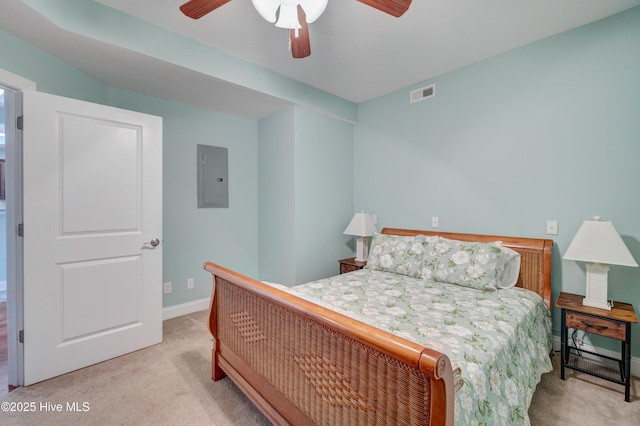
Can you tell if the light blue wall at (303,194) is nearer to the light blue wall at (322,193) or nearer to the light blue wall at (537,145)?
the light blue wall at (322,193)

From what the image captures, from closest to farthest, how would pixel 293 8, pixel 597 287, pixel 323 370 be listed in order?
pixel 323 370
pixel 293 8
pixel 597 287

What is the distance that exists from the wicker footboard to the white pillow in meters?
1.86

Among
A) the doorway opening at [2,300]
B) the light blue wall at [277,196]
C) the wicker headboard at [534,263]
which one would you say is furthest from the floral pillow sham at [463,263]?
the doorway opening at [2,300]

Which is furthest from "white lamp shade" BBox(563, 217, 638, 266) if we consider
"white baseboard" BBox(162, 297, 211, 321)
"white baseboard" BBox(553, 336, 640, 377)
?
"white baseboard" BBox(162, 297, 211, 321)

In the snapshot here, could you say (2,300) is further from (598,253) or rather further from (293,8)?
(598,253)

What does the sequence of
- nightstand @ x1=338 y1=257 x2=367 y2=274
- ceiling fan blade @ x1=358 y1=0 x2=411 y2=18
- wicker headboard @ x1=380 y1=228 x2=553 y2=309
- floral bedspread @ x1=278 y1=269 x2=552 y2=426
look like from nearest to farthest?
floral bedspread @ x1=278 y1=269 x2=552 y2=426 < ceiling fan blade @ x1=358 y1=0 x2=411 y2=18 < wicker headboard @ x1=380 y1=228 x2=553 y2=309 < nightstand @ x1=338 y1=257 x2=367 y2=274

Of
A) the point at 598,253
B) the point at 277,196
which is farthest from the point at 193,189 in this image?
the point at 598,253

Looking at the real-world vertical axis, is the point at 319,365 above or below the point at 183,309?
above

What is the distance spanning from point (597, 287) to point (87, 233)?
12.5ft

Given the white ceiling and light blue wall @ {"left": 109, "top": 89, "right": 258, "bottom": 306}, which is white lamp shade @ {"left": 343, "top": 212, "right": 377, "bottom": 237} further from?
the white ceiling

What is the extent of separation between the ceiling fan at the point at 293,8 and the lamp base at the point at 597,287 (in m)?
2.20

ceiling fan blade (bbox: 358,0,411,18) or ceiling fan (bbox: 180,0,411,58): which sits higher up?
ceiling fan (bbox: 180,0,411,58)

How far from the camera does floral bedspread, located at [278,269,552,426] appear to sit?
1.25 meters

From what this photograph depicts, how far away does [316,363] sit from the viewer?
131 cm
